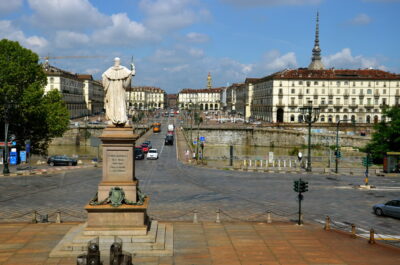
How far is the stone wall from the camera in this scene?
85.7 meters

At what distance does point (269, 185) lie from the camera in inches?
1335

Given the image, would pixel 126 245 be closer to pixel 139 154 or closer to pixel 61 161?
pixel 61 161

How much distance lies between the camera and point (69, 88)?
13262cm

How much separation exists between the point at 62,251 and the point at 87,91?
493 feet

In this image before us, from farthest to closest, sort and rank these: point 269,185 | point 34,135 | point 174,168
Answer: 1. point 34,135
2. point 174,168
3. point 269,185

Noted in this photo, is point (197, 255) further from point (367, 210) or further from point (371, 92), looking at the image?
point (371, 92)

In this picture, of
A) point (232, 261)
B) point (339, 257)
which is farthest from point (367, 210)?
point (232, 261)

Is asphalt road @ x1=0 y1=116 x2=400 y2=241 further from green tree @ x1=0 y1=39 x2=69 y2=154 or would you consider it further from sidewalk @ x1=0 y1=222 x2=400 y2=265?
green tree @ x1=0 y1=39 x2=69 y2=154

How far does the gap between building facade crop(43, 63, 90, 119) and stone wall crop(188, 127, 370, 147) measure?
43.5 meters

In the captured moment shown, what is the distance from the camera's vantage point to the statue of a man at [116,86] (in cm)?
1588

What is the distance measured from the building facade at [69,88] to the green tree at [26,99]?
68384mm

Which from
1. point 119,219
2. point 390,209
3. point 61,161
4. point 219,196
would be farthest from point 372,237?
point 61,161

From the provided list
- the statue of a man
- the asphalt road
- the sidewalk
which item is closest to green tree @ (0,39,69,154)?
the asphalt road

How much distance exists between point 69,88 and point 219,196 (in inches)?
4462
